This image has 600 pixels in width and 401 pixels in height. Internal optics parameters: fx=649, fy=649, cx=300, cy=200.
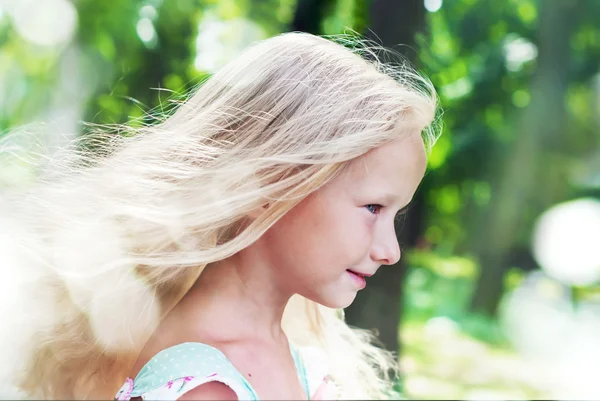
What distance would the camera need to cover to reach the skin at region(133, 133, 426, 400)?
92 cm

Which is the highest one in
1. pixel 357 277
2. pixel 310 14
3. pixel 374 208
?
pixel 310 14

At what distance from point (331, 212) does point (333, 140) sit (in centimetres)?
10

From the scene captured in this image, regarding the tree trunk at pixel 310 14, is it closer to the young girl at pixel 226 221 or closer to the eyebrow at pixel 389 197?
the young girl at pixel 226 221

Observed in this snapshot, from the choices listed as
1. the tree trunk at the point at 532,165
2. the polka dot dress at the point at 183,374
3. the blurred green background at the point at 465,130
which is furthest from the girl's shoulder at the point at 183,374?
the tree trunk at the point at 532,165

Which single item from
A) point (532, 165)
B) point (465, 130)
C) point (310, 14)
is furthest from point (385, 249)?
point (532, 165)

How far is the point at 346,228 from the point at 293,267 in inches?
4.0

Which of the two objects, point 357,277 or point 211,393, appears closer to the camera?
point 211,393

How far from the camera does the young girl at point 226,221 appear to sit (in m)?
0.91

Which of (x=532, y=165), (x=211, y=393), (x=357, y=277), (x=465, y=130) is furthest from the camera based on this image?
(x=532, y=165)

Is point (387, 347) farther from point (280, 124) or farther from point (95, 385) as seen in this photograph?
point (280, 124)

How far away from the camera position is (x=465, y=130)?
3.20 m

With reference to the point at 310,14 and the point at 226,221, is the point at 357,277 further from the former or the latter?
the point at 310,14

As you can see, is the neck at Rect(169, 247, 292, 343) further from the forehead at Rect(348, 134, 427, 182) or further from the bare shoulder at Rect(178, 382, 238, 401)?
the forehead at Rect(348, 134, 427, 182)

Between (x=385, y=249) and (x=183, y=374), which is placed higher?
(x=385, y=249)
